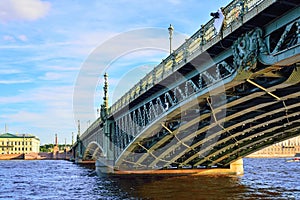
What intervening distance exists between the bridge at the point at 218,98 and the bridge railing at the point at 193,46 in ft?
0.16

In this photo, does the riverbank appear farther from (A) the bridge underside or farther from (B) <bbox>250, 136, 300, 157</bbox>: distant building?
(A) the bridge underside

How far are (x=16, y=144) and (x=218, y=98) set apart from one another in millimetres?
182004

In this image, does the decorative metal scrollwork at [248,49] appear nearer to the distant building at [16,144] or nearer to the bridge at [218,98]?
the bridge at [218,98]

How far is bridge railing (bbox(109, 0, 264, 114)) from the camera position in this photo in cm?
1798

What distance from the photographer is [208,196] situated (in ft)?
92.6

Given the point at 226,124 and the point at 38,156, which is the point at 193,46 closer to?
the point at 226,124

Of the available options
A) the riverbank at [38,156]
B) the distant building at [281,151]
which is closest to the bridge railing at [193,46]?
the distant building at [281,151]

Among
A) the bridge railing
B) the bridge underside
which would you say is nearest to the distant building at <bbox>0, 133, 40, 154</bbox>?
the bridge underside

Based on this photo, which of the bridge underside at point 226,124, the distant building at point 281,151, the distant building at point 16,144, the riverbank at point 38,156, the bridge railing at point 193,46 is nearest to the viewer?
the bridge railing at point 193,46

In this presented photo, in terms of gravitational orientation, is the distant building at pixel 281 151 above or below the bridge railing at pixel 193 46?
below

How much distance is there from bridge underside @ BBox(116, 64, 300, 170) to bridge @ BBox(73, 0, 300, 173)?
1.8 inches

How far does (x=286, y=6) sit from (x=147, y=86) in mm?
16731

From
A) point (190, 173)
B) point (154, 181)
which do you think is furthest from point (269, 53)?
point (190, 173)

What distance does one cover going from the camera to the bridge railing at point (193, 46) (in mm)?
17984
